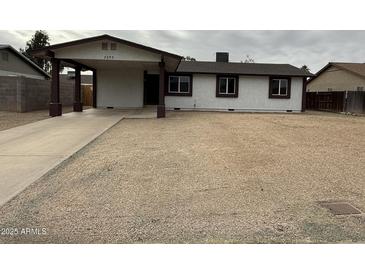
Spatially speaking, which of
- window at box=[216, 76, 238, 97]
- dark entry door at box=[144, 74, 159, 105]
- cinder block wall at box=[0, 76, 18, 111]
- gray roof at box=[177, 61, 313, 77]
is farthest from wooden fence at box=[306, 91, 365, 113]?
cinder block wall at box=[0, 76, 18, 111]

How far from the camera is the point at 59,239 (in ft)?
12.4

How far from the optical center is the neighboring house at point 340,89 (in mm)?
23891

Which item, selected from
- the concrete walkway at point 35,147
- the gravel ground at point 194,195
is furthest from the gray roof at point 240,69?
the gravel ground at point 194,195

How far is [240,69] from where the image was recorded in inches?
940

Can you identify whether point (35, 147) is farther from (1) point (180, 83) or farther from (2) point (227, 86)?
(2) point (227, 86)

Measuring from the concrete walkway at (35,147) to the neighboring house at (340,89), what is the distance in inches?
692

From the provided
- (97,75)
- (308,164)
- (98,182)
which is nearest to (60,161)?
(98,182)

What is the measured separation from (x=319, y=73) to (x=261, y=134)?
23832 mm

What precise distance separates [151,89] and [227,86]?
5047 mm

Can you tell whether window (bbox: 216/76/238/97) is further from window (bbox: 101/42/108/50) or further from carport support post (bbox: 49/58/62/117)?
carport support post (bbox: 49/58/62/117)

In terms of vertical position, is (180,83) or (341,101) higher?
(180,83)

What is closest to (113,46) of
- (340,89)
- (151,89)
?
(151,89)
